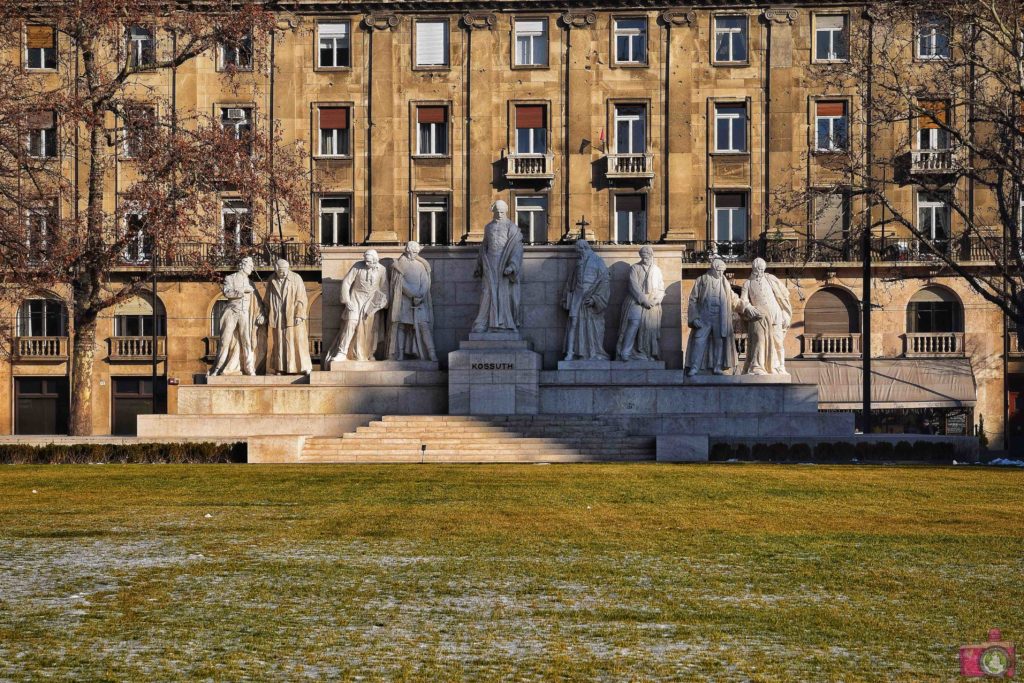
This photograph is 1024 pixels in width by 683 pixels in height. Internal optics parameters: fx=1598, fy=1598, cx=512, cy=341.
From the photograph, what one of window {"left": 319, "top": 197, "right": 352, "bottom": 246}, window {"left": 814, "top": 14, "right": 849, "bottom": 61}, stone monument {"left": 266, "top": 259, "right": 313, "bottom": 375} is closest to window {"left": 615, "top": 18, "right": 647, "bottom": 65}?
window {"left": 814, "top": 14, "right": 849, "bottom": 61}

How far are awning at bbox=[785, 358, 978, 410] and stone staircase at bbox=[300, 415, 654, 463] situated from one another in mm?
28980

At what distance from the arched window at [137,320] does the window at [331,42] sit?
12195 mm

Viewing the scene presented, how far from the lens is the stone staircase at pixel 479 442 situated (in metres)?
32.4

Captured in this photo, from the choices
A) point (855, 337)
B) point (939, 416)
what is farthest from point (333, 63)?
point (939, 416)

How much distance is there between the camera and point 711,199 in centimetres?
6312

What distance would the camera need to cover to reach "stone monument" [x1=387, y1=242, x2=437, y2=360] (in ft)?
119

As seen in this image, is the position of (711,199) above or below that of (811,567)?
above

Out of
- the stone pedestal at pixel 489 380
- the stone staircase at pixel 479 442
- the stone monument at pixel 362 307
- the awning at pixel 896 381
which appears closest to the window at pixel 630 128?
the awning at pixel 896 381

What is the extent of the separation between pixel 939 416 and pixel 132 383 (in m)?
32.5

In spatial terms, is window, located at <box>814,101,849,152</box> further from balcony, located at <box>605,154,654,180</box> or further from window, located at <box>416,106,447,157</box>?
window, located at <box>416,106,447,157</box>

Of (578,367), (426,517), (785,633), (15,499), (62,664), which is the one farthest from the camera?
(578,367)

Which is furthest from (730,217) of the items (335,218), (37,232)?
(37,232)

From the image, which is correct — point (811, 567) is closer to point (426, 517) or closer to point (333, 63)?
point (426, 517)

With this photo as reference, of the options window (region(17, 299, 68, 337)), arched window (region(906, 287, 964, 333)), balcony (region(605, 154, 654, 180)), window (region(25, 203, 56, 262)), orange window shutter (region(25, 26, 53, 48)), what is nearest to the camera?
window (region(25, 203, 56, 262))
